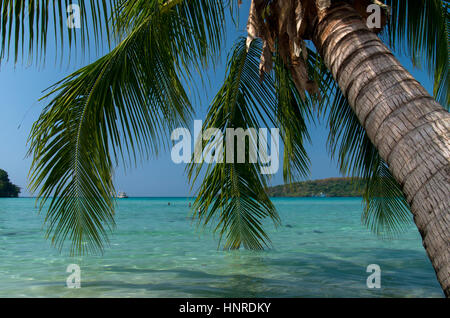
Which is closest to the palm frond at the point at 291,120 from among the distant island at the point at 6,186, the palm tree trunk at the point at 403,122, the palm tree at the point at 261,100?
the palm tree at the point at 261,100

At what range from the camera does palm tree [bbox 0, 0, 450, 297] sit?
1.50 meters

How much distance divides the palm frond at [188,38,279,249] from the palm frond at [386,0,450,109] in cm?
159

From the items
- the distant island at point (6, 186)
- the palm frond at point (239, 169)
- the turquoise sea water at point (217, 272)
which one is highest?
the palm frond at point (239, 169)

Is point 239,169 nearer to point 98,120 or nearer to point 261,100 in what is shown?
point 261,100

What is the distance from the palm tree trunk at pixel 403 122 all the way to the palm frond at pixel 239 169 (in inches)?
108

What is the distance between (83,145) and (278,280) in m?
2.96

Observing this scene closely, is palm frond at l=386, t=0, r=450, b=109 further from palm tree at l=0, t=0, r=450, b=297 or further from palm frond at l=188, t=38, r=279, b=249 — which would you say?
palm frond at l=188, t=38, r=279, b=249

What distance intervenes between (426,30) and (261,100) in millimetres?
1956

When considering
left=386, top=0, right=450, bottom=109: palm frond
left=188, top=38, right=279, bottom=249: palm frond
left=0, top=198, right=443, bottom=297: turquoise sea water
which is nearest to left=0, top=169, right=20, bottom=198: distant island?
left=0, top=198, right=443, bottom=297: turquoise sea water

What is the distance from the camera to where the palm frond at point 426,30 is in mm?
3531

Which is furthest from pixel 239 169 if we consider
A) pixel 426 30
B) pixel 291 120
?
pixel 426 30

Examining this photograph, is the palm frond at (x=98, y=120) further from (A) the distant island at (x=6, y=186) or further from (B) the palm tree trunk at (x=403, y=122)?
(A) the distant island at (x=6, y=186)

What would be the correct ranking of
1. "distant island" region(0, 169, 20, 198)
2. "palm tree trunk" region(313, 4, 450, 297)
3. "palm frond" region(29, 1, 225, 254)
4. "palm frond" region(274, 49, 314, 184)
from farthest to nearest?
"distant island" region(0, 169, 20, 198), "palm frond" region(274, 49, 314, 184), "palm frond" region(29, 1, 225, 254), "palm tree trunk" region(313, 4, 450, 297)
